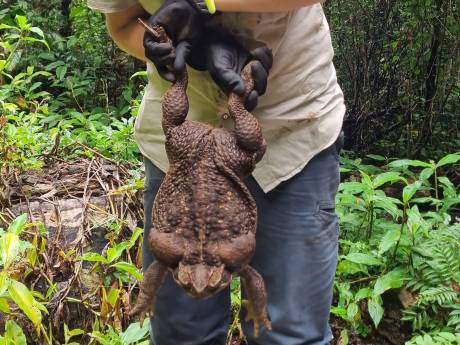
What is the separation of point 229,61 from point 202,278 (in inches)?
19.8

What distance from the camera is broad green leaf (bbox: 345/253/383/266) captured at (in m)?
2.93

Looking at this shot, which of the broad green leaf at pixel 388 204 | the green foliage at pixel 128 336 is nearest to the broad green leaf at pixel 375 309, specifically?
the broad green leaf at pixel 388 204

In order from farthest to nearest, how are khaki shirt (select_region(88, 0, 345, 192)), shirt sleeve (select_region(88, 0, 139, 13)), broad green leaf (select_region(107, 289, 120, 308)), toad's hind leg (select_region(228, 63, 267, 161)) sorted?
1. broad green leaf (select_region(107, 289, 120, 308))
2. shirt sleeve (select_region(88, 0, 139, 13))
3. khaki shirt (select_region(88, 0, 345, 192))
4. toad's hind leg (select_region(228, 63, 267, 161))

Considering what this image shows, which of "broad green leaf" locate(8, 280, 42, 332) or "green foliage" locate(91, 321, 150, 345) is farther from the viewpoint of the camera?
"green foliage" locate(91, 321, 150, 345)

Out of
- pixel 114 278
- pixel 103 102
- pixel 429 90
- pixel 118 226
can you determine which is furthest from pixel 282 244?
pixel 103 102

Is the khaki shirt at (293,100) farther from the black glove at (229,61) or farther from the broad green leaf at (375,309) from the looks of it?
the broad green leaf at (375,309)

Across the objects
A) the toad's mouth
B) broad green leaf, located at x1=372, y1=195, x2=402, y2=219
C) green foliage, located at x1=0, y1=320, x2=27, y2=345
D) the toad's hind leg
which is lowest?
broad green leaf, located at x1=372, y1=195, x2=402, y2=219

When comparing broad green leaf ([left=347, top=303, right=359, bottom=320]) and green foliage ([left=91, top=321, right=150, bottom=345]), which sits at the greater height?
green foliage ([left=91, top=321, right=150, bottom=345])

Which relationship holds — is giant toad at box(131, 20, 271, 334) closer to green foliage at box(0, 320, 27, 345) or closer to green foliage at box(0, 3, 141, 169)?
green foliage at box(0, 320, 27, 345)

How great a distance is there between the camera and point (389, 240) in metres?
2.88

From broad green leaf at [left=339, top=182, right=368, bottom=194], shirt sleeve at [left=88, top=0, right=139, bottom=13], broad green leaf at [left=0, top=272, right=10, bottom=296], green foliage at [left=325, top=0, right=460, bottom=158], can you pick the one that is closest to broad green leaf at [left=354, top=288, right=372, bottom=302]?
broad green leaf at [left=339, top=182, right=368, bottom=194]

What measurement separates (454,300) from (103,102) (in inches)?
151

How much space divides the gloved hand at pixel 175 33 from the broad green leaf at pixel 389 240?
171cm

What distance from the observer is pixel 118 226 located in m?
2.99
